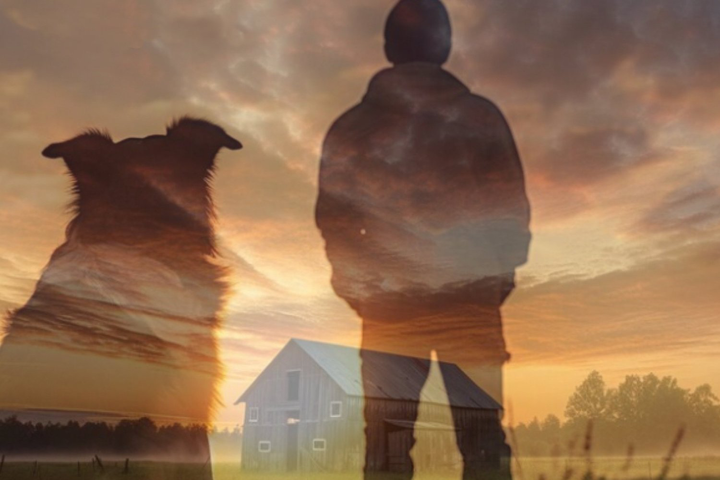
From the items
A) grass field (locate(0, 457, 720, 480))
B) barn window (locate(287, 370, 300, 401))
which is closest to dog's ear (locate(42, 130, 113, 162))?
grass field (locate(0, 457, 720, 480))

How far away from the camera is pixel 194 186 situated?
6883 millimetres

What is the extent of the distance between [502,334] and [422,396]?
21.8m

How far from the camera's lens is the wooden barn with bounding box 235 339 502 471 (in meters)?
24.5

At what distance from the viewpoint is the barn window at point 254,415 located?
2734 centimetres

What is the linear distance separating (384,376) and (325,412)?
3.82 m

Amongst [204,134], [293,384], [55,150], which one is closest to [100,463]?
[55,150]

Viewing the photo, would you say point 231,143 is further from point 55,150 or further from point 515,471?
point 515,471

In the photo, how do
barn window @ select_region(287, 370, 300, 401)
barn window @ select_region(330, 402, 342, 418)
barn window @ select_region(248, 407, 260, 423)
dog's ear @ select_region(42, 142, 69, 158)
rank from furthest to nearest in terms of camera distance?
barn window @ select_region(248, 407, 260, 423), barn window @ select_region(287, 370, 300, 401), barn window @ select_region(330, 402, 342, 418), dog's ear @ select_region(42, 142, 69, 158)

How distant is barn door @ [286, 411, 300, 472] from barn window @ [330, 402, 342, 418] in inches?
72.1

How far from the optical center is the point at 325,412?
2486 cm

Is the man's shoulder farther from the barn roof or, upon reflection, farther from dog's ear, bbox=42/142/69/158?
the barn roof

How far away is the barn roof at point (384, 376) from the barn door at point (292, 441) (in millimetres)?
2511

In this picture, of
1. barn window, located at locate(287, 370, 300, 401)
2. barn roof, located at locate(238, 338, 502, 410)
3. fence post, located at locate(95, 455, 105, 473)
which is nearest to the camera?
fence post, located at locate(95, 455, 105, 473)

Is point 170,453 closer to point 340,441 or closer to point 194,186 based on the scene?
point 194,186
